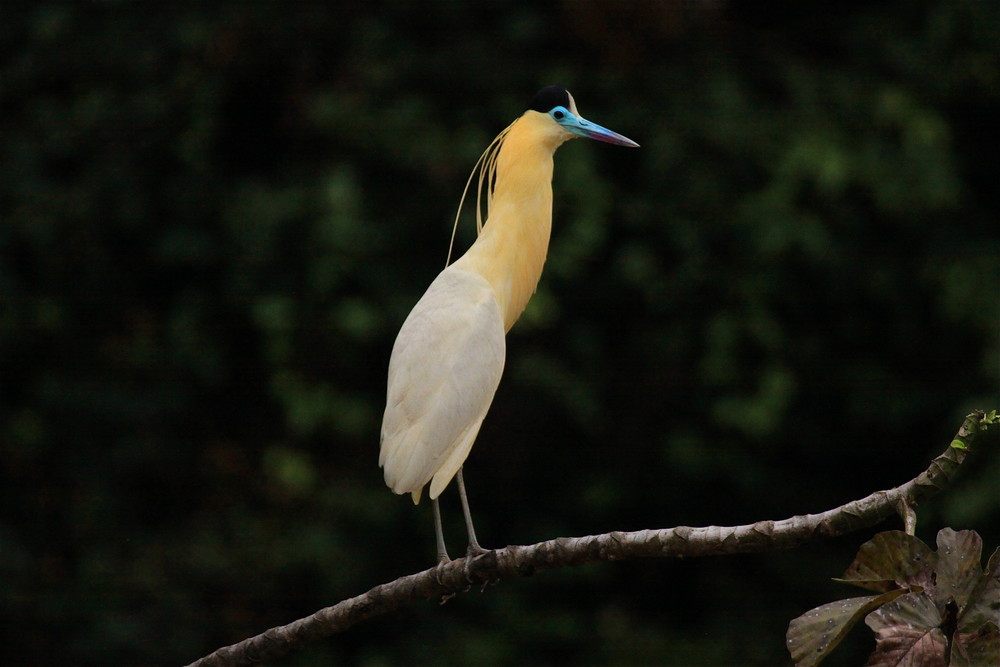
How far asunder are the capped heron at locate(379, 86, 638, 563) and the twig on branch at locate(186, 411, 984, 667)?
262mm

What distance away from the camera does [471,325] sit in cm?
221

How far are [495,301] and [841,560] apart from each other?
7.28 feet

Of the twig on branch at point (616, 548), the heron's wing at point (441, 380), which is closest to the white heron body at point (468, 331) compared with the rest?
the heron's wing at point (441, 380)

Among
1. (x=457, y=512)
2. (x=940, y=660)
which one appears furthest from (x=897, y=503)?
(x=457, y=512)

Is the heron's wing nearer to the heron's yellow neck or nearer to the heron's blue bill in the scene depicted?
the heron's yellow neck

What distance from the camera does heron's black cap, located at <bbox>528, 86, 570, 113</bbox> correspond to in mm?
2402

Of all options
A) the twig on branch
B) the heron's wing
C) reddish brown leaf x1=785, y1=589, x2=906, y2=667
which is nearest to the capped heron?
the heron's wing

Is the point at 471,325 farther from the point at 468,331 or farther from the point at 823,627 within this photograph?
the point at 823,627

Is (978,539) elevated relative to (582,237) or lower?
lower

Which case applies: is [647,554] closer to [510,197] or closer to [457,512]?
[510,197]

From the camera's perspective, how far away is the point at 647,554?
1449 millimetres

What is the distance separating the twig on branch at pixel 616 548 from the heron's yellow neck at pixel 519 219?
721 mm

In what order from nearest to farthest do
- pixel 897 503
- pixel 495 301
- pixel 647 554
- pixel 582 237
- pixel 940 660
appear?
pixel 940 660 < pixel 897 503 < pixel 647 554 < pixel 495 301 < pixel 582 237

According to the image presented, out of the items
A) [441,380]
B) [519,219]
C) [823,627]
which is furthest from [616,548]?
[519,219]
